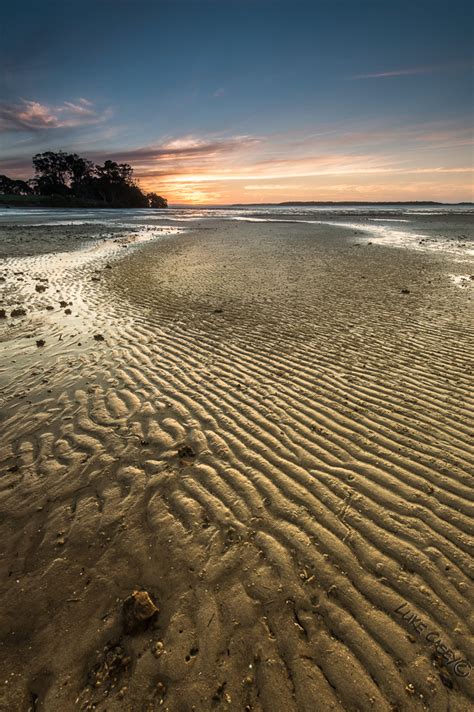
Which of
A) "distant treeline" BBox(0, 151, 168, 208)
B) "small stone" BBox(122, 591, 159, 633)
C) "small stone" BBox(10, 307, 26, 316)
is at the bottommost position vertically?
"small stone" BBox(122, 591, 159, 633)

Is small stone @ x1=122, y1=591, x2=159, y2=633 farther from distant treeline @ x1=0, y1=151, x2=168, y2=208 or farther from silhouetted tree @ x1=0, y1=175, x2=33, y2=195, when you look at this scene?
silhouetted tree @ x1=0, y1=175, x2=33, y2=195

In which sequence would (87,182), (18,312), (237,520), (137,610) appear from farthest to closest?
(87,182) → (18,312) → (237,520) → (137,610)

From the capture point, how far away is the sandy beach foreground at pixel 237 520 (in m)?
2.51

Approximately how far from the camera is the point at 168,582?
3.13 meters

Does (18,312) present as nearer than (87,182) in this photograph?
Yes

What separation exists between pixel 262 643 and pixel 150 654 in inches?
34.6

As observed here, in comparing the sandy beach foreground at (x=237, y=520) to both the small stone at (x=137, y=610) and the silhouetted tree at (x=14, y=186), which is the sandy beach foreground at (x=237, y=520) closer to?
the small stone at (x=137, y=610)

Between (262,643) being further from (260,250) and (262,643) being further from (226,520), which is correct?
(260,250)

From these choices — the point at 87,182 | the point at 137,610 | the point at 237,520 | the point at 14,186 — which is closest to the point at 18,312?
the point at 237,520

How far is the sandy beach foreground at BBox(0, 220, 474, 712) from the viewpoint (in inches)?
99.0

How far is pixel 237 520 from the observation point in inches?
145

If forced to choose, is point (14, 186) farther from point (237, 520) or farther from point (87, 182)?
point (237, 520)

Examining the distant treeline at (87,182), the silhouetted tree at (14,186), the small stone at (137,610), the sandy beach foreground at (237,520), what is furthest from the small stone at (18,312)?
the silhouetted tree at (14,186)

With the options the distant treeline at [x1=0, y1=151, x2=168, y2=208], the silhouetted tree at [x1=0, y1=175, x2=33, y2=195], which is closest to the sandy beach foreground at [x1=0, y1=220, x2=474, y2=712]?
the distant treeline at [x1=0, y1=151, x2=168, y2=208]
